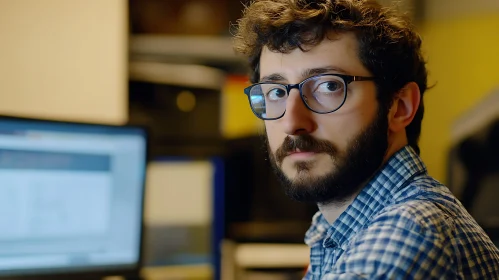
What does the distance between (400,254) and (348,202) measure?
9.7 inches

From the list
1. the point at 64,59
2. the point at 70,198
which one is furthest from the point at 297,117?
the point at 64,59

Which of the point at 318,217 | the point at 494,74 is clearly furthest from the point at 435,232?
the point at 494,74

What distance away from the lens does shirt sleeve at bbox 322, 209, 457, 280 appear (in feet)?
2.12

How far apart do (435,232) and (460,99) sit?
1.56m

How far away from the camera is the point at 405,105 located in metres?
0.93

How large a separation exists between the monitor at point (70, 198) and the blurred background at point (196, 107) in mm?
73

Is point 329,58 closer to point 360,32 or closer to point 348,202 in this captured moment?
point 360,32

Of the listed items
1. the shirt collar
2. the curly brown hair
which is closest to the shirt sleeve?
the shirt collar

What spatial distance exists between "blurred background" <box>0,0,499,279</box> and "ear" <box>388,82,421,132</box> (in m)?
0.19

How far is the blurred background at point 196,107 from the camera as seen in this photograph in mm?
1337

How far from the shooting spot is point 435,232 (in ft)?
2.21

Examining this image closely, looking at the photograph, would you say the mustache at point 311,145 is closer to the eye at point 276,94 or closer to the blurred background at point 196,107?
the eye at point 276,94

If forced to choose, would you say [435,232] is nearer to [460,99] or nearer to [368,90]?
[368,90]

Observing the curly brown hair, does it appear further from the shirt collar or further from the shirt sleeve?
the shirt sleeve
